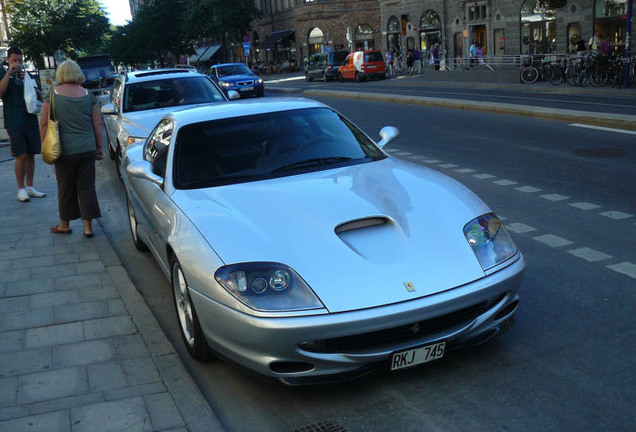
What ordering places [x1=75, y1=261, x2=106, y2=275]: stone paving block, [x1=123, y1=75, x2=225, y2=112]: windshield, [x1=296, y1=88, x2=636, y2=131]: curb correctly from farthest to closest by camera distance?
[x1=296, y1=88, x2=636, y2=131]: curb → [x1=123, y1=75, x2=225, y2=112]: windshield → [x1=75, y1=261, x2=106, y2=275]: stone paving block

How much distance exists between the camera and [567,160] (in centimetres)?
1087

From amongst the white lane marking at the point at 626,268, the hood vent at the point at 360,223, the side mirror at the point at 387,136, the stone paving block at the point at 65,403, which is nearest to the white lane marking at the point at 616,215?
the white lane marking at the point at 626,268

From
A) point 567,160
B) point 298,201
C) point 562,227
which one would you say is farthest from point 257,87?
point 298,201

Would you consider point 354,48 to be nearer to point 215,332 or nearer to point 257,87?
point 257,87

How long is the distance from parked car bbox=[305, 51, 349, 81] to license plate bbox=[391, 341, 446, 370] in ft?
144

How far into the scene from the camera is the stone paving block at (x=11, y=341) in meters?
4.62

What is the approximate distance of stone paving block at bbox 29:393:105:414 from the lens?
12.1 feet

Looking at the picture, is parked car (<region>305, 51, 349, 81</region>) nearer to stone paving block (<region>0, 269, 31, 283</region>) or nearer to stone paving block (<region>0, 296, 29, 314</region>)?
stone paving block (<region>0, 269, 31, 283</region>)

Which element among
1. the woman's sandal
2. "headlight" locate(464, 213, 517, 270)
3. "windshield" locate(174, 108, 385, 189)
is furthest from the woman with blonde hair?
"headlight" locate(464, 213, 517, 270)

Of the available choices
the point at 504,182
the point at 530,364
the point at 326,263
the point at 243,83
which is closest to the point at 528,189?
the point at 504,182

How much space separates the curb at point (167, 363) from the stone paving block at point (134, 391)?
6 centimetres

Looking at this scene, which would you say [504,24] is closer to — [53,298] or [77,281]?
[77,281]

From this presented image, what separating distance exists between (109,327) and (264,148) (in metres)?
1.65

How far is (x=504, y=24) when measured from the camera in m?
41.4
